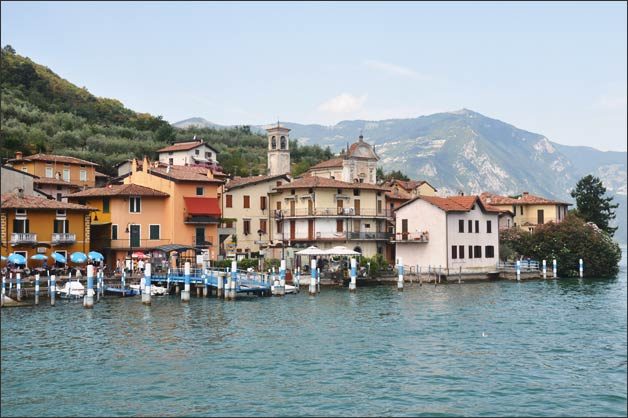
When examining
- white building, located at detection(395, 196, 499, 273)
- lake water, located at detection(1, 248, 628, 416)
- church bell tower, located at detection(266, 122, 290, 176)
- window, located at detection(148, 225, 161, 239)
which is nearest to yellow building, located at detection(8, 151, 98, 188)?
window, located at detection(148, 225, 161, 239)

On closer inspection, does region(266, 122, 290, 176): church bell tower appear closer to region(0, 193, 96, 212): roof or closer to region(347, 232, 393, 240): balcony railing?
region(347, 232, 393, 240): balcony railing

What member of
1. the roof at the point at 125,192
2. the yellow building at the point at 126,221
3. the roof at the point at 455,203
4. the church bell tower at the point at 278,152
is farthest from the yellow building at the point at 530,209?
the roof at the point at 125,192

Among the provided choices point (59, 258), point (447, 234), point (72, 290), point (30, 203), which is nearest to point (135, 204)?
point (30, 203)

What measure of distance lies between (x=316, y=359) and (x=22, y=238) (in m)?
31.7

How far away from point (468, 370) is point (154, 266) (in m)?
36.8

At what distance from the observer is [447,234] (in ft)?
225

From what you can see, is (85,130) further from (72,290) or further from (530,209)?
(530,209)

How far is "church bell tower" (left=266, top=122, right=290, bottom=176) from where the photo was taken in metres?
93.9

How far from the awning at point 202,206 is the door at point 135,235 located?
4552 millimetres

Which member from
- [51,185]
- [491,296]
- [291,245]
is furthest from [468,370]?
[51,185]

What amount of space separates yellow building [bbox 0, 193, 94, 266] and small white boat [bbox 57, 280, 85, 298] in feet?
18.9

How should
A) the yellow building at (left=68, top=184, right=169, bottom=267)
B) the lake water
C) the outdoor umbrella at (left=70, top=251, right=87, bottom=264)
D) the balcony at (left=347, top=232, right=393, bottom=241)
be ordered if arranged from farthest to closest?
the balcony at (left=347, top=232, right=393, bottom=241) < the yellow building at (left=68, top=184, right=169, bottom=267) < the outdoor umbrella at (left=70, top=251, right=87, bottom=264) < the lake water

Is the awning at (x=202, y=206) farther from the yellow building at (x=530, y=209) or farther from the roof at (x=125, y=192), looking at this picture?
the yellow building at (x=530, y=209)

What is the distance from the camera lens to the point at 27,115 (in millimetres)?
103188
